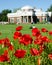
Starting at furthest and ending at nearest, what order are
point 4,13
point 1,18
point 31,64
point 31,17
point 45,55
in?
point 4,13
point 1,18
point 31,17
point 45,55
point 31,64

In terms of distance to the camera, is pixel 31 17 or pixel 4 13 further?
pixel 4 13

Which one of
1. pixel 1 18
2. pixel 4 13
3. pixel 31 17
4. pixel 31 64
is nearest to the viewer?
pixel 31 64

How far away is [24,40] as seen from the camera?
400cm

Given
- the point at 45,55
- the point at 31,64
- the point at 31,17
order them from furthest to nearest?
the point at 31,17, the point at 45,55, the point at 31,64

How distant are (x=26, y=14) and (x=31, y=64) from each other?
88.0 m

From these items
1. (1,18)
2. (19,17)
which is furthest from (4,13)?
(19,17)

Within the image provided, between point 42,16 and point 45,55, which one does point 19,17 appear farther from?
point 45,55

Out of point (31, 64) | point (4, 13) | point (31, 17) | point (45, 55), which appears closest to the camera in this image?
point (31, 64)

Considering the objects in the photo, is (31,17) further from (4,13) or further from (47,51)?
(47,51)

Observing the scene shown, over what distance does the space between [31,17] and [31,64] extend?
8728 cm

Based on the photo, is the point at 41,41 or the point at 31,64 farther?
the point at 41,41

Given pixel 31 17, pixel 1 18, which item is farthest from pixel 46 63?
pixel 1 18

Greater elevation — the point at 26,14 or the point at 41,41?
the point at 41,41

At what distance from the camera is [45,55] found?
400 centimetres
